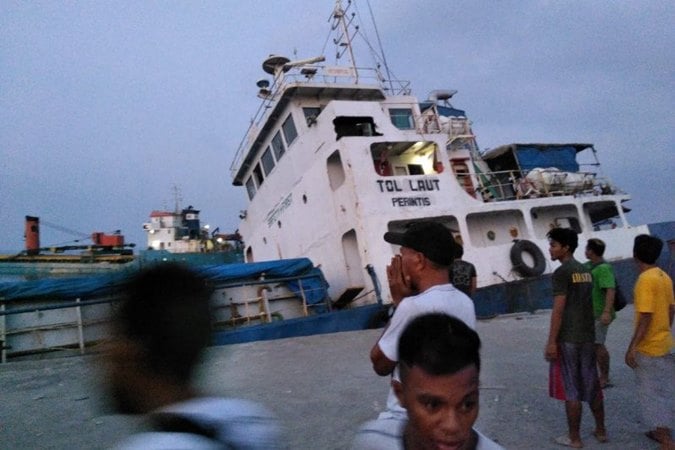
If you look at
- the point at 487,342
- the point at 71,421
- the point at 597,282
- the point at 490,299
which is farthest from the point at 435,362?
the point at 490,299

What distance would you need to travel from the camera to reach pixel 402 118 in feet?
40.7

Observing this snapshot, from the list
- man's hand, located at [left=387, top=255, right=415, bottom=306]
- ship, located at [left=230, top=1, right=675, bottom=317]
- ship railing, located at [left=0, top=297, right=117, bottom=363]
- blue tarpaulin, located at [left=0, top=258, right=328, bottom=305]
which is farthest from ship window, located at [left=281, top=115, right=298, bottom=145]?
man's hand, located at [left=387, top=255, right=415, bottom=306]

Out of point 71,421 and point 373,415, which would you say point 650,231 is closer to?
point 373,415

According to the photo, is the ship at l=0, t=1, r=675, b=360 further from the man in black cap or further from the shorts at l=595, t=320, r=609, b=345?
the man in black cap

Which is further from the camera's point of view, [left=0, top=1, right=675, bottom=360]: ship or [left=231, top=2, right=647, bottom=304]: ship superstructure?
[left=231, top=2, right=647, bottom=304]: ship superstructure

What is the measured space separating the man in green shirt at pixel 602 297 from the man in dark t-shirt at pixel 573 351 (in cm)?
114

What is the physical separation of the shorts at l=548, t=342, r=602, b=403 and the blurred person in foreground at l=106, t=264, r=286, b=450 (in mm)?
2720

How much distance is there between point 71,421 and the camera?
3941mm

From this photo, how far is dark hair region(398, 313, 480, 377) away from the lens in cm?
108

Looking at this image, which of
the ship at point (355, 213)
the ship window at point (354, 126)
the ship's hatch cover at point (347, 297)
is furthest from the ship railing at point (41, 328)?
the ship window at point (354, 126)

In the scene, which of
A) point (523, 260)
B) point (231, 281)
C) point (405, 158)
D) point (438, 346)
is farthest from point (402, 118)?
point (438, 346)

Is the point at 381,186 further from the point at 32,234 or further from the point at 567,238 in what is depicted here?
the point at 32,234

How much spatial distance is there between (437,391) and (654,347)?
2.68 m

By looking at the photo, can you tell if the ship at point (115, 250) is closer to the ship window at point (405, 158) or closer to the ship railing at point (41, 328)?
the ship railing at point (41, 328)
